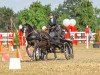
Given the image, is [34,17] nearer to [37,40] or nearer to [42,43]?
[42,43]

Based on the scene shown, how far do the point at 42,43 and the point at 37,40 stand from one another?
358 millimetres

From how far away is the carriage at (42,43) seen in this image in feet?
70.2

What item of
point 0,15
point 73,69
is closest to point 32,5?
point 0,15

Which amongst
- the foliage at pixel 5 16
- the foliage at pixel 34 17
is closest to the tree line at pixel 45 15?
the foliage at pixel 34 17

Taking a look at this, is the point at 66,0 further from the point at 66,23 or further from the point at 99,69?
the point at 99,69

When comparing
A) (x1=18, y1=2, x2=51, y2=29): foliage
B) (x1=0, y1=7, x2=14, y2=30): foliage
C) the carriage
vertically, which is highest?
(x1=0, y1=7, x2=14, y2=30): foliage

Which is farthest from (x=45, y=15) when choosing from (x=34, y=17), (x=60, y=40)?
(x=60, y=40)

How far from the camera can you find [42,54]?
22.5 m

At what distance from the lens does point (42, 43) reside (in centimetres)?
2183

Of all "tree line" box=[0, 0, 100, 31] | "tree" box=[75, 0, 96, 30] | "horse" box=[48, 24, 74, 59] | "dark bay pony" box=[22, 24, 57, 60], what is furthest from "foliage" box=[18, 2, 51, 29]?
"dark bay pony" box=[22, 24, 57, 60]

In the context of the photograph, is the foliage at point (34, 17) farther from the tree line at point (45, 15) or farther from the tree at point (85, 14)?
the tree at point (85, 14)

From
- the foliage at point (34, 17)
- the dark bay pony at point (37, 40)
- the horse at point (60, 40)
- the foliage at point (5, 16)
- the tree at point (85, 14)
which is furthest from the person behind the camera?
the foliage at point (5, 16)

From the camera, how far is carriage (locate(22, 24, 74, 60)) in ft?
70.2

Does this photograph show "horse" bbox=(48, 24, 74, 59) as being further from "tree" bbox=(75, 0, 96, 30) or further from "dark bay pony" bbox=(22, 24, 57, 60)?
"tree" bbox=(75, 0, 96, 30)
